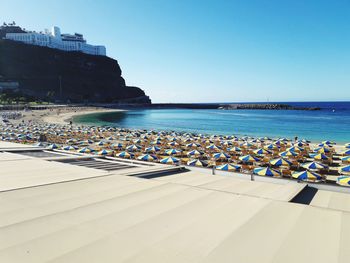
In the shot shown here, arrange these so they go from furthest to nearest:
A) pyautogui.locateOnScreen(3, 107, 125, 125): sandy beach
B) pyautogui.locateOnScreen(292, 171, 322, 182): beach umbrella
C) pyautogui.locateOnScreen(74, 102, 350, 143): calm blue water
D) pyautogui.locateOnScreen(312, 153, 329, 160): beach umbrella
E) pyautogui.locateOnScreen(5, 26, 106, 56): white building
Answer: pyautogui.locateOnScreen(5, 26, 106, 56): white building
pyautogui.locateOnScreen(3, 107, 125, 125): sandy beach
pyautogui.locateOnScreen(74, 102, 350, 143): calm blue water
pyautogui.locateOnScreen(312, 153, 329, 160): beach umbrella
pyautogui.locateOnScreen(292, 171, 322, 182): beach umbrella

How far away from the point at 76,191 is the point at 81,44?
192 metres

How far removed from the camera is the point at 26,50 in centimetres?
14150

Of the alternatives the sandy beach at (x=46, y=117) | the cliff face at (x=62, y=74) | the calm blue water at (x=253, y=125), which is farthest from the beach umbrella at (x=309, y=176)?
the cliff face at (x=62, y=74)

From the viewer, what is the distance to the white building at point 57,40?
6314 inches

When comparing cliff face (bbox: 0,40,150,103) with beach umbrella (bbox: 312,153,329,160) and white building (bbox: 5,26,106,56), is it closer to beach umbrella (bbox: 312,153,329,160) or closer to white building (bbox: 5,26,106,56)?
white building (bbox: 5,26,106,56)

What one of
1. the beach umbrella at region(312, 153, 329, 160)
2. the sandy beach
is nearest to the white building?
the sandy beach

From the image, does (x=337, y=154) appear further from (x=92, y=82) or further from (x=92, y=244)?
(x=92, y=82)

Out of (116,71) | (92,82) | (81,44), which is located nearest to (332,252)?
(92,82)

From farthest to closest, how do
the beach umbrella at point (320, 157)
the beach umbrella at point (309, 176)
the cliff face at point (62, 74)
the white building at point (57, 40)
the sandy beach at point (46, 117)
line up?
the white building at point (57, 40) < the cliff face at point (62, 74) < the sandy beach at point (46, 117) < the beach umbrella at point (320, 157) < the beach umbrella at point (309, 176)

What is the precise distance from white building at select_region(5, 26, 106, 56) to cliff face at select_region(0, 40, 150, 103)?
704 inches

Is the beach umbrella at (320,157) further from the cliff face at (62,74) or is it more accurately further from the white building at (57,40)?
the white building at (57,40)

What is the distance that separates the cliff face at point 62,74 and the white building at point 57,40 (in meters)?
17.9

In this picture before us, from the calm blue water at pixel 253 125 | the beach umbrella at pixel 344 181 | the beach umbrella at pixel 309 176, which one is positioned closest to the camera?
the beach umbrella at pixel 344 181

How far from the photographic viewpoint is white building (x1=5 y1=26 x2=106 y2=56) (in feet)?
526
